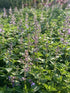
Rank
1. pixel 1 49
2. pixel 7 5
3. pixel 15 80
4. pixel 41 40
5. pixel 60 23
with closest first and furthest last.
Result: pixel 15 80
pixel 1 49
pixel 41 40
pixel 60 23
pixel 7 5

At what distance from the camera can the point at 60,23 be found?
5492mm

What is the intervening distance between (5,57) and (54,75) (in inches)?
40.1

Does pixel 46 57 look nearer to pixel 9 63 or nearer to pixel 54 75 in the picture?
pixel 54 75

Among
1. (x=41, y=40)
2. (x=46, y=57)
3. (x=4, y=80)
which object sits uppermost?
(x=41, y=40)

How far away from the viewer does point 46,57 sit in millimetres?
3393

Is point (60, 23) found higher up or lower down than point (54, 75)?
higher up

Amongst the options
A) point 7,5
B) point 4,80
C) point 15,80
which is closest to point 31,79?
point 15,80

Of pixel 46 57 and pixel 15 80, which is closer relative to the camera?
pixel 15 80

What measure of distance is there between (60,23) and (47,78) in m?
3.22

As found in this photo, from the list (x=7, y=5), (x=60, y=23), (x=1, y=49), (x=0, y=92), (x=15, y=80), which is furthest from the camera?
(x=7, y=5)

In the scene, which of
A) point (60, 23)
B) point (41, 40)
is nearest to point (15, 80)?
point (41, 40)

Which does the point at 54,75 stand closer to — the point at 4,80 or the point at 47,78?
the point at 47,78

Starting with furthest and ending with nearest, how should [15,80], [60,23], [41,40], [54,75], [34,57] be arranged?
1. [60,23]
2. [41,40]
3. [34,57]
4. [54,75]
5. [15,80]

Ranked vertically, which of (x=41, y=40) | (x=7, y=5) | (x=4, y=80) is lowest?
(x=4, y=80)
